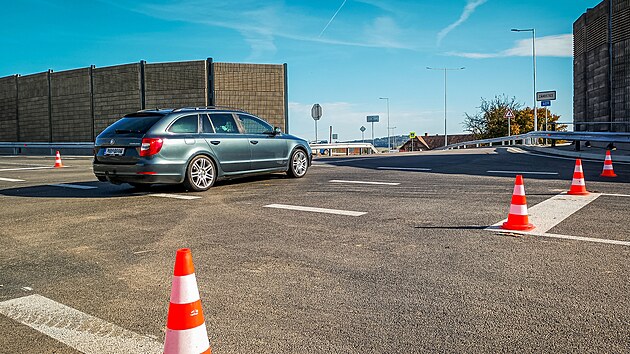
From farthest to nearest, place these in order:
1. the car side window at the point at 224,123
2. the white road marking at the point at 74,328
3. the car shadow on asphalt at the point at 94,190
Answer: the car side window at the point at 224,123
the car shadow on asphalt at the point at 94,190
the white road marking at the point at 74,328

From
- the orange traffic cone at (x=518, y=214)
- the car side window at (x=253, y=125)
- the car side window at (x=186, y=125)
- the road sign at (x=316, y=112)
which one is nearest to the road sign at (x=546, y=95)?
the road sign at (x=316, y=112)

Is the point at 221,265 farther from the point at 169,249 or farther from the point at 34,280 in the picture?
the point at 34,280

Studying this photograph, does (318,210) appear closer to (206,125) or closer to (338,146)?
(206,125)

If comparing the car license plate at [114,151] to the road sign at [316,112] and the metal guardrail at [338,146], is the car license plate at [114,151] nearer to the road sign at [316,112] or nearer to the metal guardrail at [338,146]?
the road sign at [316,112]

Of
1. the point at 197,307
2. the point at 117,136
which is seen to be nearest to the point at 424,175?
the point at 117,136

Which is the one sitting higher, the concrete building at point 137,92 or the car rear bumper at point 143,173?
the concrete building at point 137,92

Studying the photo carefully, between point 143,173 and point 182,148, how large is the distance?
0.83 metres

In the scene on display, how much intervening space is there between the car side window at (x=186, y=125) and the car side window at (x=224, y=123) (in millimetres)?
438

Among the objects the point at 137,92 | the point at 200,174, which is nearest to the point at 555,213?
the point at 200,174

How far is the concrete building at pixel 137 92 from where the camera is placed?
3919 centimetres

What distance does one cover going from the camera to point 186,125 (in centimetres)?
1031

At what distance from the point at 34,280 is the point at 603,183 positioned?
997 cm

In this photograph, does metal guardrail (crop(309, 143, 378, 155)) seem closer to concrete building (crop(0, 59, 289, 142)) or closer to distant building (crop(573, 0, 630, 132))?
concrete building (crop(0, 59, 289, 142))

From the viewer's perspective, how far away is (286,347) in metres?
3.19
